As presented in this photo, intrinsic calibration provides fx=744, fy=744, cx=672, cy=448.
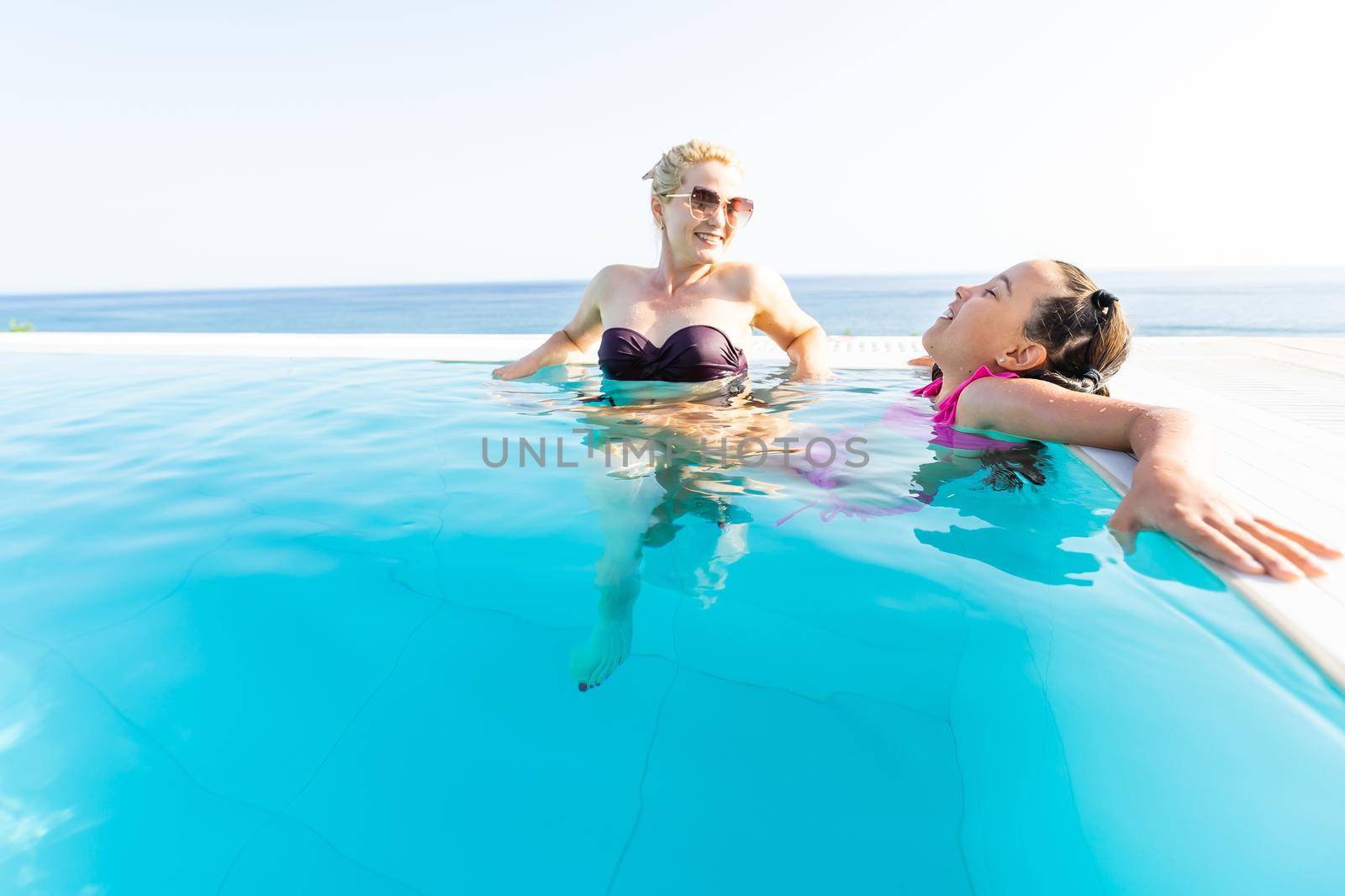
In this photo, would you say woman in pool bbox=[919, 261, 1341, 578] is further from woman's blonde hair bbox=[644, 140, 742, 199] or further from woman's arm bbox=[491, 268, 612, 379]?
woman's arm bbox=[491, 268, 612, 379]

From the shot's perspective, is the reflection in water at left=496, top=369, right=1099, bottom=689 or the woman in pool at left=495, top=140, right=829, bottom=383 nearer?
the reflection in water at left=496, top=369, right=1099, bottom=689

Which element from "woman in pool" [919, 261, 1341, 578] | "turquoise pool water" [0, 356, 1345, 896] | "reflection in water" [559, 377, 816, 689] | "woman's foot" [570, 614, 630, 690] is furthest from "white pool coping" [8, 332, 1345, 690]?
"woman's foot" [570, 614, 630, 690]

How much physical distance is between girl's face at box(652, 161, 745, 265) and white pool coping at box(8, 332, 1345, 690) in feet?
5.21

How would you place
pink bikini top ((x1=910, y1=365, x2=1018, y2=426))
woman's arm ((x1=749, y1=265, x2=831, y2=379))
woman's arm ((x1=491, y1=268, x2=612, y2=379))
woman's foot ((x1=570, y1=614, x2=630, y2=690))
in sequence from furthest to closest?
woman's arm ((x1=491, y1=268, x2=612, y2=379)), woman's arm ((x1=749, y1=265, x2=831, y2=379)), pink bikini top ((x1=910, y1=365, x2=1018, y2=426)), woman's foot ((x1=570, y1=614, x2=630, y2=690))

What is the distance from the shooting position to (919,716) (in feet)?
4.43

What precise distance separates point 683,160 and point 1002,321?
1.97 meters

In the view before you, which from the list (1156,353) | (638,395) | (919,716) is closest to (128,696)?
(919,716)

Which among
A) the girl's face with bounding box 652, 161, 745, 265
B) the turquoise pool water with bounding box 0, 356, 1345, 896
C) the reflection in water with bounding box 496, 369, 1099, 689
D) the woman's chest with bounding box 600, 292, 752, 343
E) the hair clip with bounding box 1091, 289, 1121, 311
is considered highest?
the girl's face with bounding box 652, 161, 745, 265

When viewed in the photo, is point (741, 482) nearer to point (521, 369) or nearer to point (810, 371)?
point (810, 371)

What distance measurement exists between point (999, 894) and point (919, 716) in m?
0.34

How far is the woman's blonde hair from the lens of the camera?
13.0 ft

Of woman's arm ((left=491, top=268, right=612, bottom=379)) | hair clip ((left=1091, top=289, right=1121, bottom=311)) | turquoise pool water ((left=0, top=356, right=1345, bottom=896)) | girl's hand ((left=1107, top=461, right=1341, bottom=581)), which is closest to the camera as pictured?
turquoise pool water ((left=0, top=356, right=1345, bottom=896))

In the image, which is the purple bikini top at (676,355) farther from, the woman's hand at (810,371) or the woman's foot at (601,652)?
the woman's foot at (601,652)

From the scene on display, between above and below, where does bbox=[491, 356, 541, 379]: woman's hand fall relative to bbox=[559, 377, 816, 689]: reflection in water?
above
